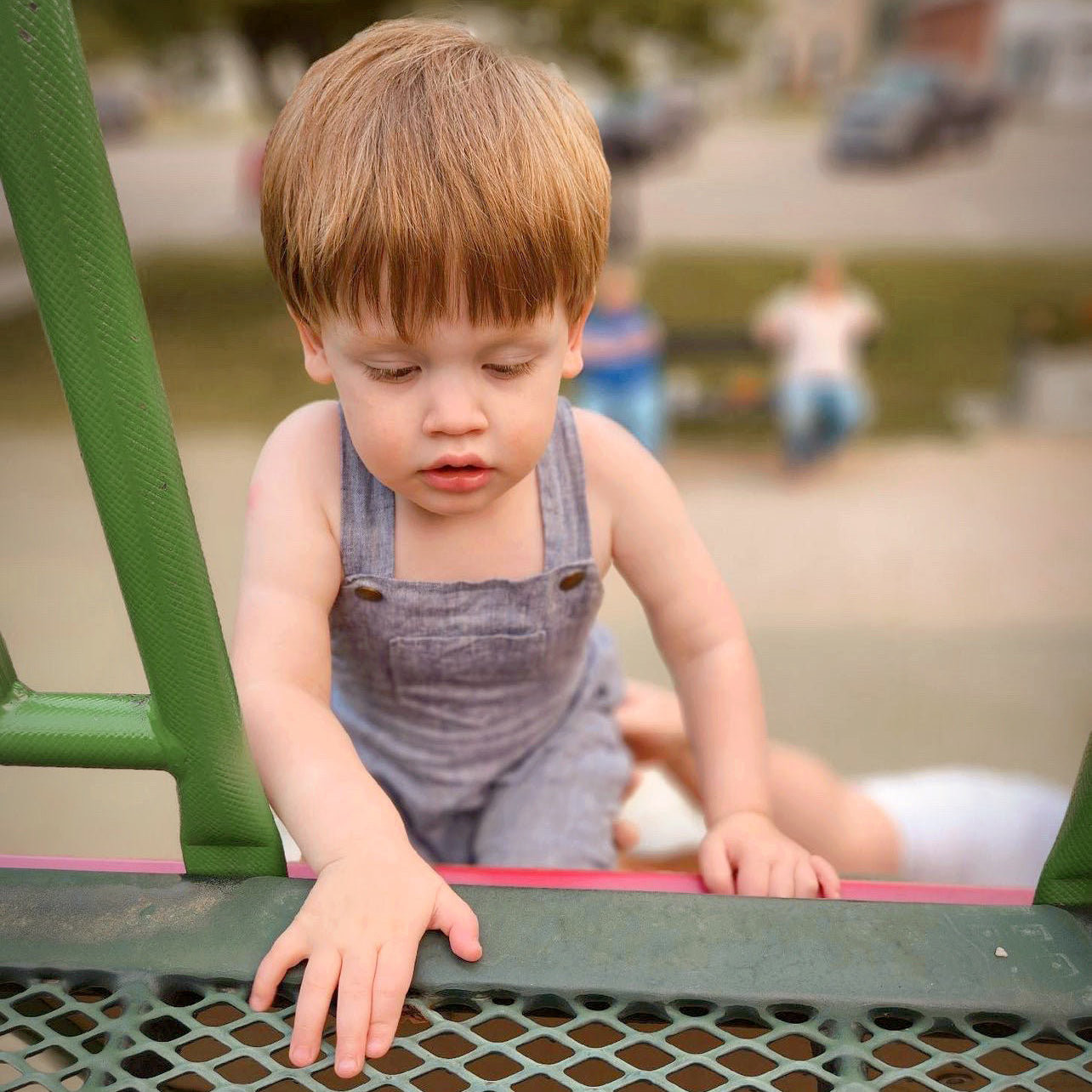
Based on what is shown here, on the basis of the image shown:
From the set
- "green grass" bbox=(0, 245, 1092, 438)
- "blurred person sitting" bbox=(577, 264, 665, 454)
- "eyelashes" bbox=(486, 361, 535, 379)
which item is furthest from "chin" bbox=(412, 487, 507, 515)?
"green grass" bbox=(0, 245, 1092, 438)

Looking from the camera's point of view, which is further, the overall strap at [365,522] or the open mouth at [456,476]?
the overall strap at [365,522]

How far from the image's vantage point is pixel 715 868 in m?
1.00

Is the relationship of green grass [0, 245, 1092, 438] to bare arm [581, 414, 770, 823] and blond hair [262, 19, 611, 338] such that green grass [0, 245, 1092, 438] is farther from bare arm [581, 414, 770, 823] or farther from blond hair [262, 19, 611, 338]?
blond hair [262, 19, 611, 338]

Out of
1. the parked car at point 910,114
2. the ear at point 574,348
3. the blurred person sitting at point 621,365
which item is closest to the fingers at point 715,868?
the ear at point 574,348

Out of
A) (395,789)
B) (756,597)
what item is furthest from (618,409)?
(395,789)

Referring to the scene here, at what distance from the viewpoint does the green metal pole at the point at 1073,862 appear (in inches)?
31.0

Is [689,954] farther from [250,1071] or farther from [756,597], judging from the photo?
[756,597]

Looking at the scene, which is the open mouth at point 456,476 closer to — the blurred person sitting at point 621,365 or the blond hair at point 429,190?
the blond hair at point 429,190

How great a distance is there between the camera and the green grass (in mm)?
5387

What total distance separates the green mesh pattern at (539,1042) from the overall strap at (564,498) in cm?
46

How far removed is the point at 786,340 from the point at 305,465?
3993mm

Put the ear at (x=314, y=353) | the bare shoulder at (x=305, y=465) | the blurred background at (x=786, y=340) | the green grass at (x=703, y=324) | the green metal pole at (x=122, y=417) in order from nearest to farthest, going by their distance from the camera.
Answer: the green metal pole at (x=122, y=417) → the ear at (x=314, y=353) → the bare shoulder at (x=305, y=465) → the blurred background at (x=786, y=340) → the green grass at (x=703, y=324)

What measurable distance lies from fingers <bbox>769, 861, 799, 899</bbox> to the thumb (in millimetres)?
298

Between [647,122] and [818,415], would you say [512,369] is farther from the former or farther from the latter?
[647,122]
